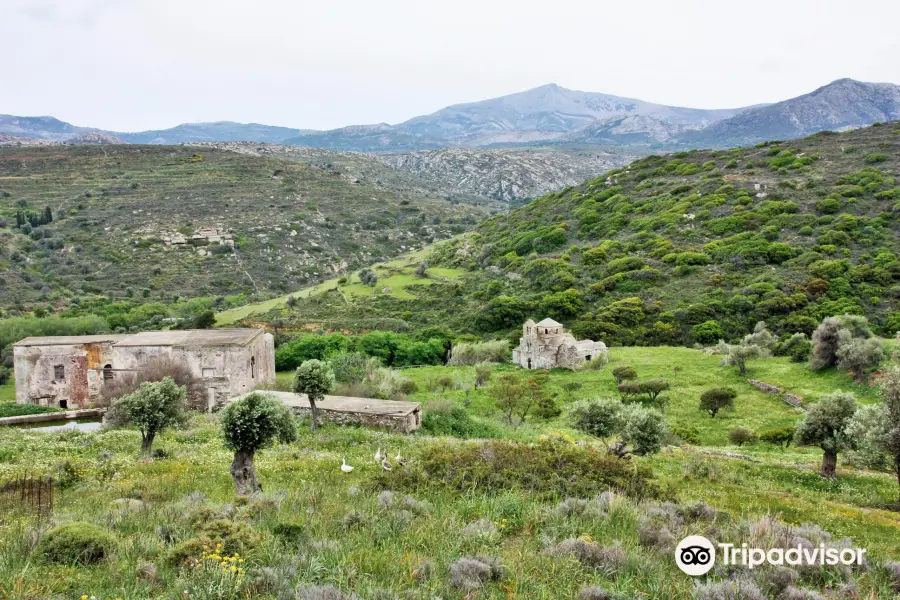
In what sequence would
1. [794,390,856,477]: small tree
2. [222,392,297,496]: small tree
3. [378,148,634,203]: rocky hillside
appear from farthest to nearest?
[378,148,634,203]: rocky hillside < [794,390,856,477]: small tree < [222,392,297,496]: small tree

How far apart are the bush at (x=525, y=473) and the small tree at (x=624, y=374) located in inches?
860

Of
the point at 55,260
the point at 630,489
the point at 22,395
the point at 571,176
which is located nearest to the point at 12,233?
the point at 55,260

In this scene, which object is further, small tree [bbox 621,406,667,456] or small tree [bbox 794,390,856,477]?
small tree [bbox 621,406,667,456]

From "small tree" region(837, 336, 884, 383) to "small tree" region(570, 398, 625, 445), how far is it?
14612 mm

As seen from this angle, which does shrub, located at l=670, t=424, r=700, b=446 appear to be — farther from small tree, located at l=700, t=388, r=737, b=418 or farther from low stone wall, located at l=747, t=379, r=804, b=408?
low stone wall, located at l=747, t=379, r=804, b=408

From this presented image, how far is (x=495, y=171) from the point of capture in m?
168

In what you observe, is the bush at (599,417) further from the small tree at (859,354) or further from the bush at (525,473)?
the small tree at (859,354)

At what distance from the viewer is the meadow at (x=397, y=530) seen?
5.20 meters

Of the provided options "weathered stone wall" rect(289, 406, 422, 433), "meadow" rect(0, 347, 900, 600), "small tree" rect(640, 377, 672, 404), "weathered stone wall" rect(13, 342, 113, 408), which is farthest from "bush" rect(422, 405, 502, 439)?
"weathered stone wall" rect(13, 342, 113, 408)

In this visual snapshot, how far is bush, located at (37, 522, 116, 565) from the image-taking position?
5.70m

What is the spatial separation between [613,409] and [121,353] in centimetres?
2335

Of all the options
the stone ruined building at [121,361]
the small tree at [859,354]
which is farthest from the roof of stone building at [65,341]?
the small tree at [859,354]

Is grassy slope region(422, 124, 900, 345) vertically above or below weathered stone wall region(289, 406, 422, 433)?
above

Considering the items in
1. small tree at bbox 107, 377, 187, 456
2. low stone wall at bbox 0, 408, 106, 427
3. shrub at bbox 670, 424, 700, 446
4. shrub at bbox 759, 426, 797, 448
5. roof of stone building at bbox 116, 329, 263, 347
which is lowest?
low stone wall at bbox 0, 408, 106, 427
